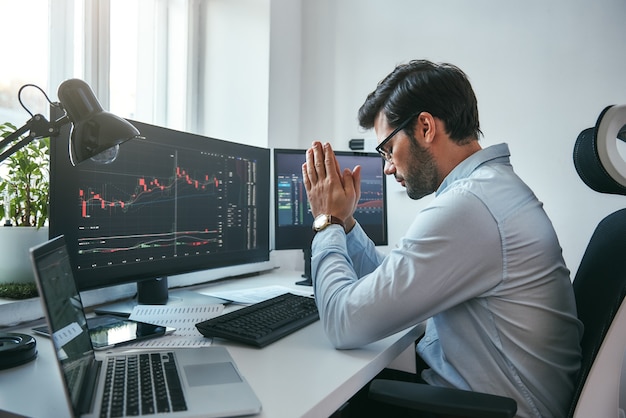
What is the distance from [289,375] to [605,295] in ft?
1.91

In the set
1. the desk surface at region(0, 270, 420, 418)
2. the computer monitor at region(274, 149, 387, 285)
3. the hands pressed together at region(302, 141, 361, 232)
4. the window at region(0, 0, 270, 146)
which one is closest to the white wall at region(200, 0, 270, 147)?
the window at region(0, 0, 270, 146)

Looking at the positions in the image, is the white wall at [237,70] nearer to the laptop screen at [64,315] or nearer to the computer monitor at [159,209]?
the computer monitor at [159,209]

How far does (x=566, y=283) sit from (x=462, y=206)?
267 millimetres

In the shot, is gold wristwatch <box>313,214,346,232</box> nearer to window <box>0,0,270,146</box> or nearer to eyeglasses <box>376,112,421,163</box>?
eyeglasses <box>376,112,421,163</box>

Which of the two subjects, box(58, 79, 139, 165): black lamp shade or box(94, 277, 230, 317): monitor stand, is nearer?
box(58, 79, 139, 165): black lamp shade

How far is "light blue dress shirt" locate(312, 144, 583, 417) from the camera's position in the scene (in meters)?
0.93

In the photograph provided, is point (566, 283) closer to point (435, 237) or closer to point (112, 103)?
point (435, 237)

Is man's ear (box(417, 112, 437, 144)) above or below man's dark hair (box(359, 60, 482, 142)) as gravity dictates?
below

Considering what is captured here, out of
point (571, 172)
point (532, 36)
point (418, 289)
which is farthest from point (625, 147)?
point (418, 289)

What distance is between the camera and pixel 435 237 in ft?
3.07

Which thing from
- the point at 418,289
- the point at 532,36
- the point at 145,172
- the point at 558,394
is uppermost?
the point at 532,36

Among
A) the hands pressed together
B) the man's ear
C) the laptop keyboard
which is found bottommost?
the laptop keyboard

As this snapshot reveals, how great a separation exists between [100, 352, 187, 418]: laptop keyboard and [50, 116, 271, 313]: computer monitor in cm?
36

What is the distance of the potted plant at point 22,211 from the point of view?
117 centimetres
